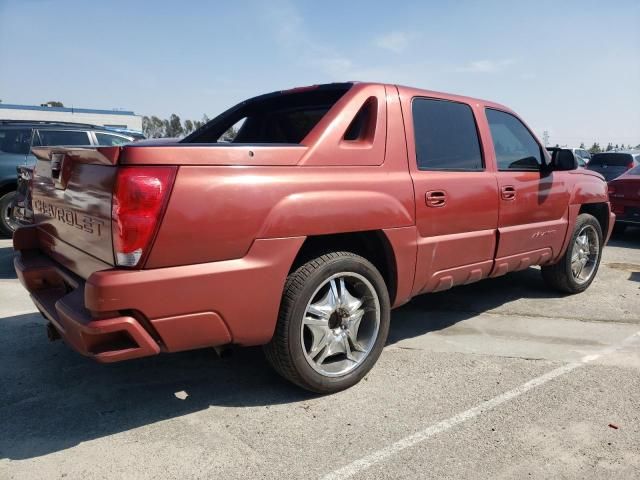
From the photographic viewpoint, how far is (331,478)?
7.16 ft

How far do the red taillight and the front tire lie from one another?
819mm

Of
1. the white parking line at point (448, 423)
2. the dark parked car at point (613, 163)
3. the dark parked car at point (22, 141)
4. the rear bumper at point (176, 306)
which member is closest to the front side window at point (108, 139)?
the dark parked car at point (22, 141)

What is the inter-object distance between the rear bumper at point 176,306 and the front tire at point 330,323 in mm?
129

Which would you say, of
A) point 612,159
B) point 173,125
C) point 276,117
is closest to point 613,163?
point 612,159

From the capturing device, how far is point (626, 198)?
27.2 feet

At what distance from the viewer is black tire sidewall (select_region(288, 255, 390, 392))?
8.81ft

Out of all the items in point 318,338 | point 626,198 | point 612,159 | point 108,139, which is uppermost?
point 108,139

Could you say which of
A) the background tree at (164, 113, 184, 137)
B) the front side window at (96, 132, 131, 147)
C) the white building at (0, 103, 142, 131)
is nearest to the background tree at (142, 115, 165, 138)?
the background tree at (164, 113, 184, 137)

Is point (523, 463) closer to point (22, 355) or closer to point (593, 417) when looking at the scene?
point (593, 417)

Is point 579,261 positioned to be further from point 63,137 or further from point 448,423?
point 63,137

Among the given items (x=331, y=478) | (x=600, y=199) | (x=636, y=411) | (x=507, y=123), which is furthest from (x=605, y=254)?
(x=331, y=478)

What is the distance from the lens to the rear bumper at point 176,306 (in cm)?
219

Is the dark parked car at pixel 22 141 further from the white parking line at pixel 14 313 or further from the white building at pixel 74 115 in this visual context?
the white building at pixel 74 115

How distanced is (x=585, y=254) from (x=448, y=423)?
11.3ft
